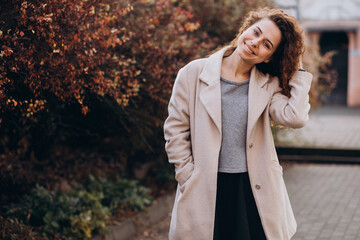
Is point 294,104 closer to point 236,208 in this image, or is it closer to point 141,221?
point 236,208

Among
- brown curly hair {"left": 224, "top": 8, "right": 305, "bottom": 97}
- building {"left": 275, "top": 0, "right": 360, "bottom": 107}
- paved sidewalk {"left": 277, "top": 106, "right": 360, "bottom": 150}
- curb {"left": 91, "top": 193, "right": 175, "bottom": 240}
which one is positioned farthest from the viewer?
building {"left": 275, "top": 0, "right": 360, "bottom": 107}

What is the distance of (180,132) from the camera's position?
3.21m

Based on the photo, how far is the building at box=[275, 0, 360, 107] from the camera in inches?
882

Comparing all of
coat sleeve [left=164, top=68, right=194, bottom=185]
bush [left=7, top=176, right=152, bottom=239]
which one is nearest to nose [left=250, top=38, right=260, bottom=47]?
coat sleeve [left=164, top=68, right=194, bottom=185]

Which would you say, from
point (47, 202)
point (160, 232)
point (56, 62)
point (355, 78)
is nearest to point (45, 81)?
point (56, 62)

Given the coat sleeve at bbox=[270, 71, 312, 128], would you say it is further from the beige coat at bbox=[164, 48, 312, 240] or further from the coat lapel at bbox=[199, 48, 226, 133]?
the coat lapel at bbox=[199, 48, 226, 133]

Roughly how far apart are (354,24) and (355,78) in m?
2.31

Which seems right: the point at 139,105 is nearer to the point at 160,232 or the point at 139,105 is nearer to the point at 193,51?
the point at 193,51

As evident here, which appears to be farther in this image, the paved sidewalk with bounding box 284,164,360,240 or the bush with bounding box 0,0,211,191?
the paved sidewalk with bounding box 284,164,360,240

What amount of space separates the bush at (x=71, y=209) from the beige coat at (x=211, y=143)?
191 centimetres

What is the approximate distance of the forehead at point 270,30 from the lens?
124 inches

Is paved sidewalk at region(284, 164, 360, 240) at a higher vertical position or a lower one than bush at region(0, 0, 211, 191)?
lower

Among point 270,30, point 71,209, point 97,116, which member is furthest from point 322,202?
point 270,30

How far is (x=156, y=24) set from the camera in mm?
5789
